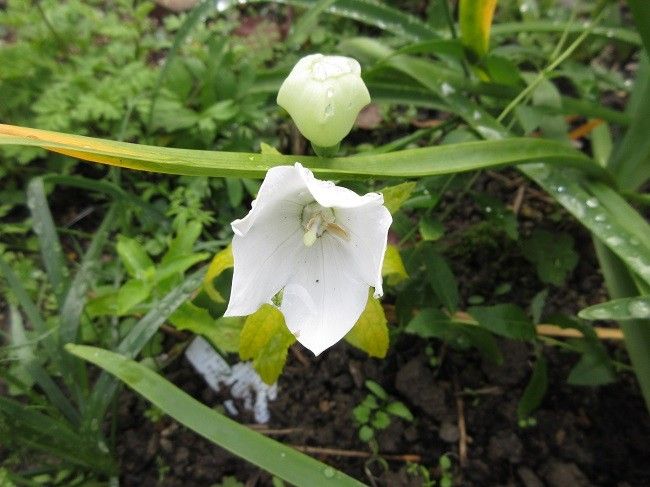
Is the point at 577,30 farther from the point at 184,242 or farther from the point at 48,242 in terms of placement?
the point at 48,242

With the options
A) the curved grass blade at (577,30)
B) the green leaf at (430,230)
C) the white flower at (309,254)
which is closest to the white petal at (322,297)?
the white flower at (309,254)

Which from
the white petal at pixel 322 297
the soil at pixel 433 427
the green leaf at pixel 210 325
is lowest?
the soil at pixel 433 427

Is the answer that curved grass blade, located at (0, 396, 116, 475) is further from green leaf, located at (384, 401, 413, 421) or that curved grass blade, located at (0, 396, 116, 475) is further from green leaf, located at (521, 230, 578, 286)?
green leaf, located at (521, 230, 578, 286)

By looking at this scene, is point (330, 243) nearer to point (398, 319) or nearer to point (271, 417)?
point (398, 319)

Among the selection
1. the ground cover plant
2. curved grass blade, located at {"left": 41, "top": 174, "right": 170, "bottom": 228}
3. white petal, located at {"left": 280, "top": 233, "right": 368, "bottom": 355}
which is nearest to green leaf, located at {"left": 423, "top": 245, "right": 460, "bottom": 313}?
the ground cover plant

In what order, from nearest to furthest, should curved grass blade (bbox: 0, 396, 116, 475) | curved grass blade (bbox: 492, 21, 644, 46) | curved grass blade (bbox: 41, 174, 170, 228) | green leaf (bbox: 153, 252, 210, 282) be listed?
1. curved grass blade (bbox: 0, 396, 116, 475)
2. green leaf (bbox: 153, 252, 210, 282)
3. curved grass blade (bbox: 41, 174, 170, 228)
4. curved grass blade (bbox: 492, 21, 644, 46)

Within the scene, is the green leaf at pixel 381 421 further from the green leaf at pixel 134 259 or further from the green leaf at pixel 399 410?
the green leaf at pixel 134 259
